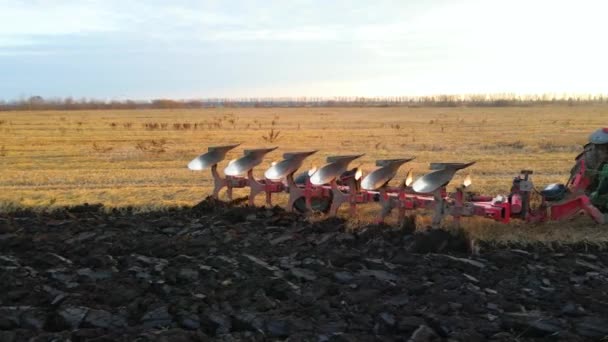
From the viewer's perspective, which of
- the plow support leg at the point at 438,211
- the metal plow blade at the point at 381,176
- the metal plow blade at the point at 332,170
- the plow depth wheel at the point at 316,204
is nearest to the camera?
the plow support leg at the point at 438,211

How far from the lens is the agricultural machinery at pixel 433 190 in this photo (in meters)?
7.78

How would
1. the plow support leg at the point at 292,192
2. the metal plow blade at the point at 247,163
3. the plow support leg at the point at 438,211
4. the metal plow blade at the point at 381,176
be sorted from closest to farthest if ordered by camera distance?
the plow support leg at the point at 438,211 < the metal plow blade at the point at 381,176 < the plow support leg at the point at 292,192 < the metal plow blade at the point at 247,163

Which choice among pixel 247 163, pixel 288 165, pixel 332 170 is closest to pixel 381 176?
pixel 332 170

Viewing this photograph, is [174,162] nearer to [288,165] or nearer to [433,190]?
[288,165]

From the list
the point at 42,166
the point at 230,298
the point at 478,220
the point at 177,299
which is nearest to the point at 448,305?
the point at 230,298

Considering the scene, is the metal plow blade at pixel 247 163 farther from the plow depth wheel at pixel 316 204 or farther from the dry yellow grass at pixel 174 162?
the dry yellow grass at pixel 174 162

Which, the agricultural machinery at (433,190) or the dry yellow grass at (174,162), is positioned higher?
the agricultural machinery at (433,190)

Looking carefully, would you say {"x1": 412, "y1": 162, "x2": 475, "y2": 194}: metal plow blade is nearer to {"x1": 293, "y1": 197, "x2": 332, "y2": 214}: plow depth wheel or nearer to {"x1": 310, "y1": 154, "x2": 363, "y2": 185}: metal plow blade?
{"x1": 310, "y1": 154, "x2": 363, "y2": 185}: metal plow blade

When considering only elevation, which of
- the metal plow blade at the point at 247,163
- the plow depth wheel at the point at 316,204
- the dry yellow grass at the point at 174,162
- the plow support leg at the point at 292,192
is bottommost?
the dry yellow grass at the point at 174,162

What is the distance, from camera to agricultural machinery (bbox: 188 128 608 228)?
778 cm

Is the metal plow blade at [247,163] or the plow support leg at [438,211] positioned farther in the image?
the metal plow blade at [247,163]

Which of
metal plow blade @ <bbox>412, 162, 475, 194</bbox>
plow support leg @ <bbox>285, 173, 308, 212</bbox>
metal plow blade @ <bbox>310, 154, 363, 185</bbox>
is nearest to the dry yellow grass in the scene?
metal plow blade @ <bbox>412, 162, 475, 194</bbox>

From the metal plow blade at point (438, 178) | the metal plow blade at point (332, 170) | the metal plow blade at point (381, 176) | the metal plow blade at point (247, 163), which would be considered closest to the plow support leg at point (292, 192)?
the metal plow blade at point (332, 170)

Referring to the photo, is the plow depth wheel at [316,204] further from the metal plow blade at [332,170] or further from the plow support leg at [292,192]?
the metal plow blade at [332,170]
